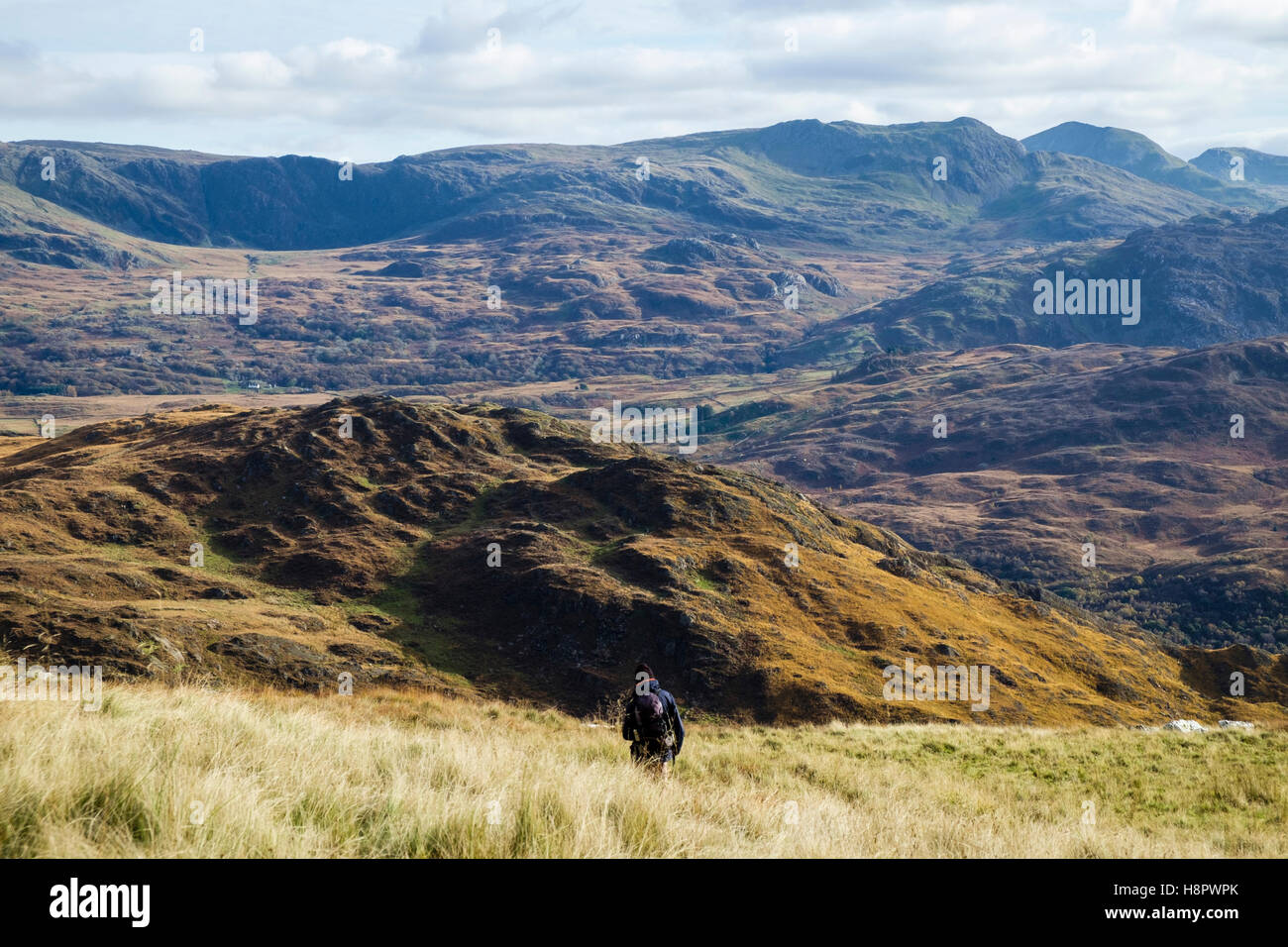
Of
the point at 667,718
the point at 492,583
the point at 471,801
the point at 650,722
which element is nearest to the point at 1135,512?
the point at 492,583

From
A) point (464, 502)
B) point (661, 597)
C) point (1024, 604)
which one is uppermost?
point (464, 502)

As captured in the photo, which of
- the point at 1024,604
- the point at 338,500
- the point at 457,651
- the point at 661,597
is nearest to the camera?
the point at 457,651

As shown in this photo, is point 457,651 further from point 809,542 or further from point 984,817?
point 984,817

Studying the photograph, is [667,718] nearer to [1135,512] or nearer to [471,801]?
[471,801]

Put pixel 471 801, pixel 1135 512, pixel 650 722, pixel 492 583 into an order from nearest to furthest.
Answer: pixel 471 801 → pixel 650 722 → pixel 492 583 → pixel 1135 512

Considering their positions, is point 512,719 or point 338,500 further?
point 338,500

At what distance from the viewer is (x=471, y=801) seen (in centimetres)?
818

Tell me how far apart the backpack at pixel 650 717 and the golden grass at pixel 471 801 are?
2.78 ft

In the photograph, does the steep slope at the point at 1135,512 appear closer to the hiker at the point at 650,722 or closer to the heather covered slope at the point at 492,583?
the heather covered slope at the point at 492,583

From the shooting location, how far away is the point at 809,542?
58125 mm

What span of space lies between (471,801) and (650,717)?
5.67 m
